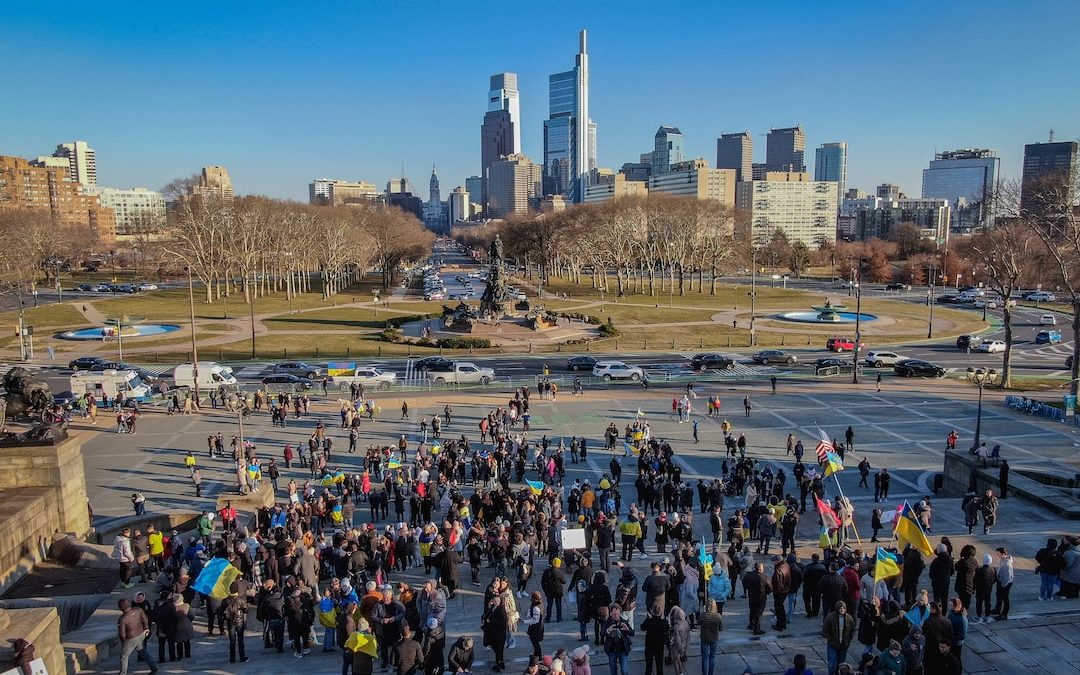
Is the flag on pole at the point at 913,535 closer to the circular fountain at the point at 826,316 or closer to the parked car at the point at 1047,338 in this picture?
the parked car at the point at 1047,338

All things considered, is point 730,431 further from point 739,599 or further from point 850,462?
point 739,599

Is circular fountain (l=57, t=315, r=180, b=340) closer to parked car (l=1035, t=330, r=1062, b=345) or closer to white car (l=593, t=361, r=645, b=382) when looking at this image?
white car (l=593, t=361, r=645, b=382)

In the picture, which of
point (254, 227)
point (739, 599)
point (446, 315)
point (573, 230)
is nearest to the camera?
point (739, 599)

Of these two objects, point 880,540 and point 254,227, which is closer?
point 880,540

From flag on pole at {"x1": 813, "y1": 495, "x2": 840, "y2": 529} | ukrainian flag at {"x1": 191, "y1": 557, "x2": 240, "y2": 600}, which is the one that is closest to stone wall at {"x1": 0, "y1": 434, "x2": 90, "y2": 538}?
ukrainian flag at {"x1": 191, "y1": 557, "x2": 240, "y2": 600}

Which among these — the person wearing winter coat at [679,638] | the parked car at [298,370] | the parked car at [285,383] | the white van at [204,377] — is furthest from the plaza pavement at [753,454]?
the parked car at [298,370]

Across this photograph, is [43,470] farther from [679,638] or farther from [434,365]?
[434,365]

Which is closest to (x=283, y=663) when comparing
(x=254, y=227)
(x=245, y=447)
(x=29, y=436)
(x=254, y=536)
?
(x=254, y=536)

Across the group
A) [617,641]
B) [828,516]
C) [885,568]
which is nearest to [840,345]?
[828,516]
